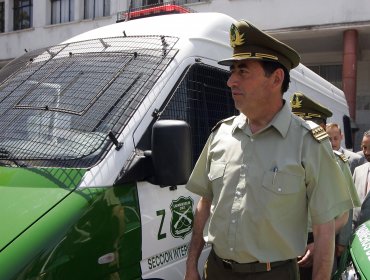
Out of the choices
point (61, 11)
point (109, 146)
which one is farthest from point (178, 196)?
point (61, 11)

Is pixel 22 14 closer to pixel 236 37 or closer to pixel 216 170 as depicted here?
pixel 236 37

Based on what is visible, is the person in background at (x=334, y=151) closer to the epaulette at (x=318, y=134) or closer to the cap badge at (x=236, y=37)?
the epaulette at (x=318, y=134)

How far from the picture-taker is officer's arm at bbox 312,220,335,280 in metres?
1.88

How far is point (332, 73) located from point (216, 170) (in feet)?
45.4

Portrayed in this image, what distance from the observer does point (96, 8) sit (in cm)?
1684

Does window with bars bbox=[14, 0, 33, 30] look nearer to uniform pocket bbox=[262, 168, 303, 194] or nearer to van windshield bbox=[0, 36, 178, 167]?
van windshield bbox=[0, 36, 178, 167]

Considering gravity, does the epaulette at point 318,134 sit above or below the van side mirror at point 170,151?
above

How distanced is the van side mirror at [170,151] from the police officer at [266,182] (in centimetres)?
14

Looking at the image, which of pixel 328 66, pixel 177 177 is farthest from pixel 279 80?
pixel 328 66

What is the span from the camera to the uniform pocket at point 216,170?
2115 millimetres

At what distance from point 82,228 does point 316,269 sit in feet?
3.17

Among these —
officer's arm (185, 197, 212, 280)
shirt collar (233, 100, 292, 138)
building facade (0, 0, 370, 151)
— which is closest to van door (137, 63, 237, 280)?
officer's arm (185, 197, 212, 280)

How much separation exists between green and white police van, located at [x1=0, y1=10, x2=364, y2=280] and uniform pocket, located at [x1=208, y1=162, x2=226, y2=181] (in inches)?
4.5

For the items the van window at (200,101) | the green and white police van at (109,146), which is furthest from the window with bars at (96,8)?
the van window at (200,101)
